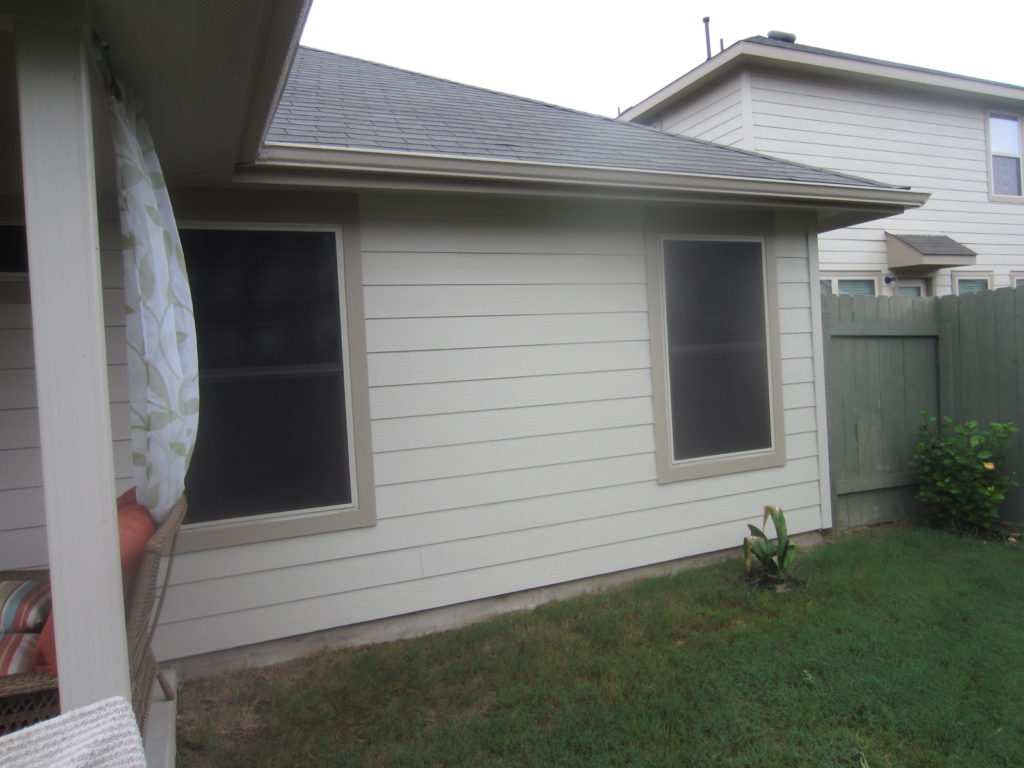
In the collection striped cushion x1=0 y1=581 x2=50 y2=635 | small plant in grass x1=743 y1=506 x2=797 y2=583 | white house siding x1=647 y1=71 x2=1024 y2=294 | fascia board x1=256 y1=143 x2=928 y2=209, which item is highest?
white house siding x1=647 y1=71 x2=1024 y2=294

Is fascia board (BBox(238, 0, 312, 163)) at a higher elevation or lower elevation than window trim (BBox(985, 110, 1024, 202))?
lower

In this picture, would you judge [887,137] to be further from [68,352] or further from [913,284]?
[68,352]

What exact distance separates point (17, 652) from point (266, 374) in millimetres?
1585

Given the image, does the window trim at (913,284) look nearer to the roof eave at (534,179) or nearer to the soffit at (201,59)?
the roof eave at (534,179)

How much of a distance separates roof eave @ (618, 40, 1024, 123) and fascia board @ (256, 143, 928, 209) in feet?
12.1

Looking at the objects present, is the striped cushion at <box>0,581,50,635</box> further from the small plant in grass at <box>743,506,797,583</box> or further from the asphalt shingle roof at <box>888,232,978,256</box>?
the asphalt shingle roof at <box>888,232,978,256</box>

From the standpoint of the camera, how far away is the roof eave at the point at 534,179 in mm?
3170

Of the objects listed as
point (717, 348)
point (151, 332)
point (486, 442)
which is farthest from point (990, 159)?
point (151, 332)

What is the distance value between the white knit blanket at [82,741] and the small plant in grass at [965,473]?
5.27m

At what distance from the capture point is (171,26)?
6.08 ft

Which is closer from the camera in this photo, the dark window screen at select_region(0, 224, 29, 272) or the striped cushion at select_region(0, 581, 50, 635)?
the striped cushion at select_region(0, 581, 50, 635)

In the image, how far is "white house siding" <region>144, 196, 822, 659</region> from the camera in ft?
11.2

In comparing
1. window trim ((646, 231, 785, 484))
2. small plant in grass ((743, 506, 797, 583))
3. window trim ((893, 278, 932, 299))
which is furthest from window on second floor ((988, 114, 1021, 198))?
small plant in grass ((743, 506, 797, 583))

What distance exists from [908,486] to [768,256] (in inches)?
88.6
